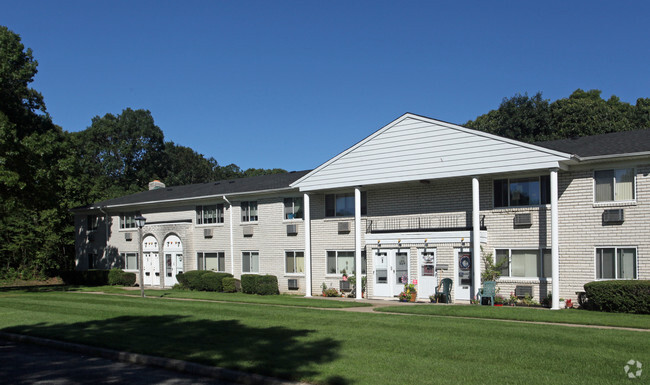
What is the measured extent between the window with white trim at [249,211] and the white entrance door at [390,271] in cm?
813

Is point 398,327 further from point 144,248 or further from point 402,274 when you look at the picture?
point 144,248

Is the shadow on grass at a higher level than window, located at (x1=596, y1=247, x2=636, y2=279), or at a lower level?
lower

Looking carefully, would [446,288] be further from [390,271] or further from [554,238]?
[554,238]

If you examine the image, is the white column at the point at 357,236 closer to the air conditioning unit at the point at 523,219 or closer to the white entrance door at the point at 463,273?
the white entrance door at the point at 463,273

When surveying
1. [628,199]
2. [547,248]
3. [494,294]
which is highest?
[628,199]

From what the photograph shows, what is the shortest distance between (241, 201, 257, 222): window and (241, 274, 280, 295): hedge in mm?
3257

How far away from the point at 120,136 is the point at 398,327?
71.6 metres

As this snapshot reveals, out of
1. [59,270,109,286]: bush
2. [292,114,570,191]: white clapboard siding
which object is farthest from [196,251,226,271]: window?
[292,114,570,191]: white clapboard siding

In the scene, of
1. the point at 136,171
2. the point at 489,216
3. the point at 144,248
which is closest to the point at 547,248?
the point at 489,216

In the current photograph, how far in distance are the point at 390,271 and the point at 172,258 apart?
49.1 ft

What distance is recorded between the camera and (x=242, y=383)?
348 inches

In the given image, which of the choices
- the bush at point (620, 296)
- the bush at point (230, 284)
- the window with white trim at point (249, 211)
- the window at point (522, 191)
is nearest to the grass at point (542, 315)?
the bush at point (620, 296)

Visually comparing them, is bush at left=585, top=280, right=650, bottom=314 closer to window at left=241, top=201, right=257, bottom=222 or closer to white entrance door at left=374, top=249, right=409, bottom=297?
white entrance door at left=374, top=249, right=409, bottom=297

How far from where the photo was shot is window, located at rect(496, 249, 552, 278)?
800 inches
